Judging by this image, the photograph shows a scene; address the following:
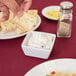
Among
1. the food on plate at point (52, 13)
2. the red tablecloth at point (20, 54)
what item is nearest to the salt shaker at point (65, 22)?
the red tablecloth at point (20, 54)

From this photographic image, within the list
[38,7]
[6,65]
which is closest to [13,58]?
[6,65]

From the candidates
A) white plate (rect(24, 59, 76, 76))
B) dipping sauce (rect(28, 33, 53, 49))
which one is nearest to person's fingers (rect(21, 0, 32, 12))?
dipping sauce (rect(28, 33, 53, 49))

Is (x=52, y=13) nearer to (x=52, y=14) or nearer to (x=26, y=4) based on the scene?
(x=52, y=14)

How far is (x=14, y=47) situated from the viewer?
3.64 ft

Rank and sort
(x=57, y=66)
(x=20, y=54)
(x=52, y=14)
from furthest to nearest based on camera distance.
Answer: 1. (x=52, y=14)
2. (x=20, y=54)
3. (x=57, y=66)

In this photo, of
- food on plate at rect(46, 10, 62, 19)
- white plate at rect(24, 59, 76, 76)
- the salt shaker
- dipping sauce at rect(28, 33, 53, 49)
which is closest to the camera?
Answer: white plate at rect(24, 59, 76, 76)

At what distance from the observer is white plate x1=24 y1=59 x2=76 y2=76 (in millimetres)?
923

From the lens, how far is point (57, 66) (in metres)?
0.95

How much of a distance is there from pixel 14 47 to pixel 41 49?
188mm

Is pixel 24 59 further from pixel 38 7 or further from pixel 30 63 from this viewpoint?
pixel 38 7

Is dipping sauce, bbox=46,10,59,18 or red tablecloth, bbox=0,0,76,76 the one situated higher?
dipping sauce, bbox=46,10,59,18

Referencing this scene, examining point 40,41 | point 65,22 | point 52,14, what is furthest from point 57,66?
point 52,14

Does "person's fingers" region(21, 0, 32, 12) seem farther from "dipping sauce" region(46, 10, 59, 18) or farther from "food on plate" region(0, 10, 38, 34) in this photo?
"dipping sauce" region(46, 10, 59, 18)

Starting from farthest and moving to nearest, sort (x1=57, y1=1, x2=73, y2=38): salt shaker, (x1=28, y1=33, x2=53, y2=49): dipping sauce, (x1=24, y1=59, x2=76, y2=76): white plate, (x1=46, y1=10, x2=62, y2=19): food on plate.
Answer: (x1=46, y1=10, x2=62, y2=19): food on plate → (x1=57, y1=1, x2=73, y2=38): salt shaker → (x1=28, y1=33, x2=53, y2=49): dipping sauce → (x1=24, y1=59, x2=76, y2=76): white plate
